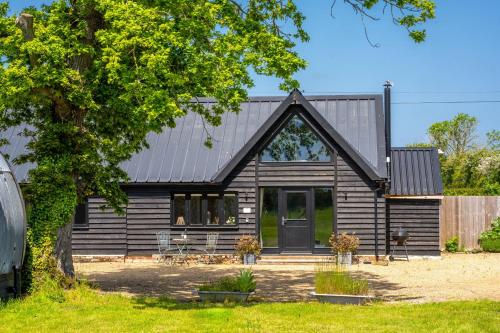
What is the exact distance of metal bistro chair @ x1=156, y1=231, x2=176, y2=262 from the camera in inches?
1001

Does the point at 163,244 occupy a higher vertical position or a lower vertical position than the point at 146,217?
lower

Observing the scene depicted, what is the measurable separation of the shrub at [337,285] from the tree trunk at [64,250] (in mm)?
5654

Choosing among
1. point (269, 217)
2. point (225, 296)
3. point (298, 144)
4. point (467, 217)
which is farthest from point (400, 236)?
point (225, 296)

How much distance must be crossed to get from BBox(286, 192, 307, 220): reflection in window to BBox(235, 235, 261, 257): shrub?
1675 millimetres

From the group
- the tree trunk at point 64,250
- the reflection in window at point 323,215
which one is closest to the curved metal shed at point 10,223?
the tree trunk at point 64,250

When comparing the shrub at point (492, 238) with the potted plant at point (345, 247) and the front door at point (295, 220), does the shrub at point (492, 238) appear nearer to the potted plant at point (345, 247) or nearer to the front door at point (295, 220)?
the potted plant at point (345, 247)

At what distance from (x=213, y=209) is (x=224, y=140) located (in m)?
2.71

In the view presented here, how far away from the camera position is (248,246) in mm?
24750

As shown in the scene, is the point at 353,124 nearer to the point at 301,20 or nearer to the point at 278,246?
the point at 278,246

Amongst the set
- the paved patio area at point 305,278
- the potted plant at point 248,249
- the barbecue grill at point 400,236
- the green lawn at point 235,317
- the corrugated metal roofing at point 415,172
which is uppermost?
the corrugated metal roofing at point 415,172

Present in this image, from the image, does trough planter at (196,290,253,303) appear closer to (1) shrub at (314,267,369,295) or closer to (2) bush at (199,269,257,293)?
(2) bush at (199,269,257,293)

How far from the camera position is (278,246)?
25719mm

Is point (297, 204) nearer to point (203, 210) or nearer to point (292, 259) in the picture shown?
point (292, 259)

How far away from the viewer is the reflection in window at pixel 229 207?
85.0ft
